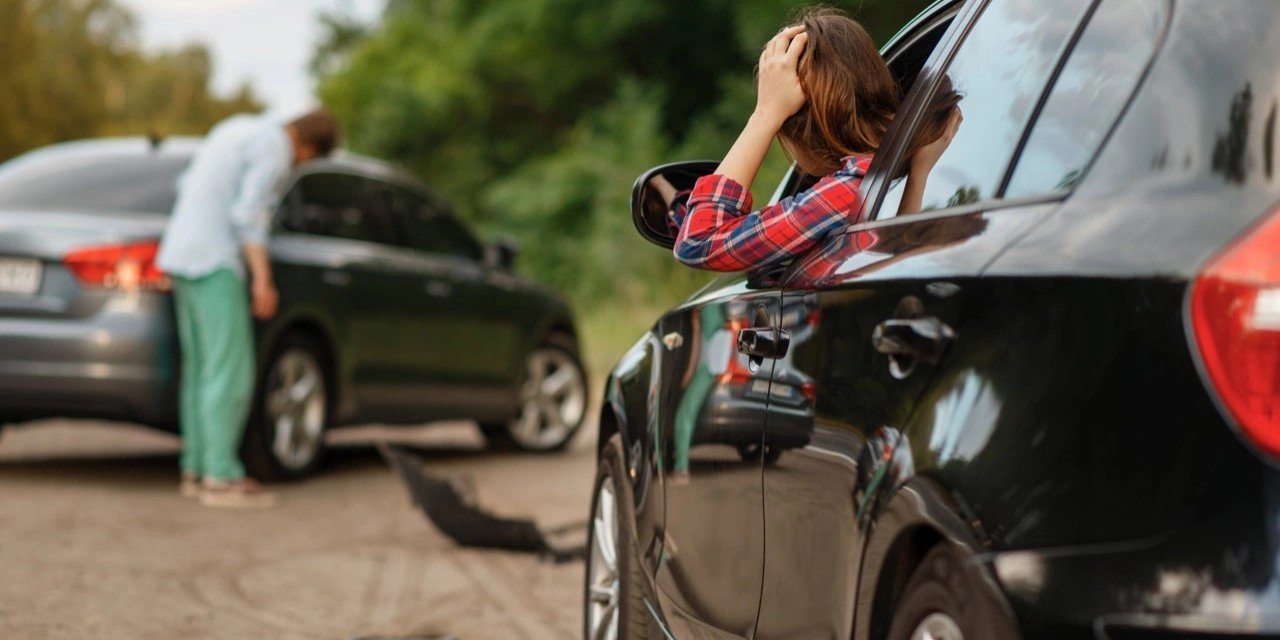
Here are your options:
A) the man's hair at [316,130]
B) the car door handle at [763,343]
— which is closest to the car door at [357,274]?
the man's hair at [316,130]

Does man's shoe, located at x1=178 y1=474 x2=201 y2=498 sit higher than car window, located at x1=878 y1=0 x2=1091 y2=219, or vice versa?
car window, located at x1=878 y1=0 x2=1091 y2=219

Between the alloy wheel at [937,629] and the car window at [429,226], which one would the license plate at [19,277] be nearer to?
the car window at [429,226]

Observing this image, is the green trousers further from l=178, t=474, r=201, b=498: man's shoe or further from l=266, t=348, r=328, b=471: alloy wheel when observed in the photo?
→ l=266, t=348, r=328, b=471: alloy wheel

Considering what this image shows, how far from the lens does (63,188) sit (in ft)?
31.8

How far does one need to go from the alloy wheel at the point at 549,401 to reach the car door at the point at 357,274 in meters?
1.45

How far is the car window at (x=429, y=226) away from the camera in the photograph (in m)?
11.1

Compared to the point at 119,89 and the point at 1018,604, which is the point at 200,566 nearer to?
the point at 1018,604

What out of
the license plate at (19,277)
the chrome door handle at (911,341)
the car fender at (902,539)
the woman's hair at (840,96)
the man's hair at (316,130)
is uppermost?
the man's hair at (316,130)

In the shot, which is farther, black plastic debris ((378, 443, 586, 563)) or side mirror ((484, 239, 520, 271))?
side mirror ((484, 239, 520, 271))

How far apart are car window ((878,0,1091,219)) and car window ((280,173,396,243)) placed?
274 inches

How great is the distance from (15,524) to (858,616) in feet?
19.7

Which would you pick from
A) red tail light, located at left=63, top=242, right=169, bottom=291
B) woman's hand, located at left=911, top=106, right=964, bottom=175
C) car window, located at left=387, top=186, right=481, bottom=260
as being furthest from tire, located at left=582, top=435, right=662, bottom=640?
car window, located at left=387, top=186, right=481, bottom=260

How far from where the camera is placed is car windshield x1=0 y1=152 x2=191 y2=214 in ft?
31.3

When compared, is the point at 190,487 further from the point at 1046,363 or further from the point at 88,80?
the point at 88,80
